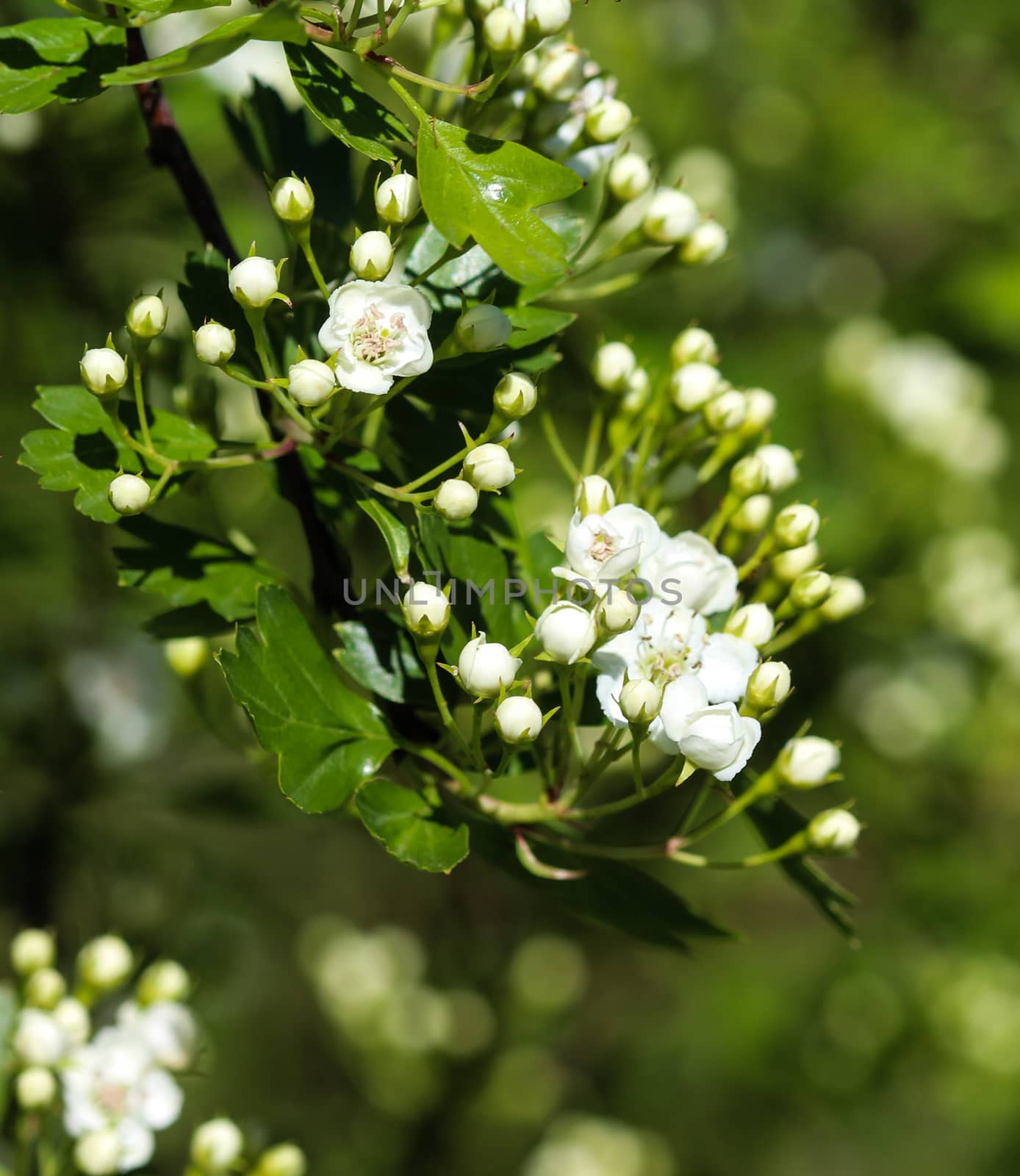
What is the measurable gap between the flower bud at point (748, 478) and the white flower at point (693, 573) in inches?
5.7


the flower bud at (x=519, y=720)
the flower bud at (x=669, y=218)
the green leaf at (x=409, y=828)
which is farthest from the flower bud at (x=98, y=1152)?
the flower bud at (x=669, y=218)

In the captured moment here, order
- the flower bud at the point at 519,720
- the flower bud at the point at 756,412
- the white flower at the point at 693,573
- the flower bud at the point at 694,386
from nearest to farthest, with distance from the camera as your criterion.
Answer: the flower bud at the point at 519,720 < the white flower at the point at 693,573 < the flower bud at the point at 694,386 < the flower bud at the point at 756,412

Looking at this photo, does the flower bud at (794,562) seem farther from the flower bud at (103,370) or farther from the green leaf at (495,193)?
the flower bud at (103,370)

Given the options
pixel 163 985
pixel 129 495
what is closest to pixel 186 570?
pixel 129 495

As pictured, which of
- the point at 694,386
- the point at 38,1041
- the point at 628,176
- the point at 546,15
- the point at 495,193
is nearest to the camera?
the point at 495,193

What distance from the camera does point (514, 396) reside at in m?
1.17

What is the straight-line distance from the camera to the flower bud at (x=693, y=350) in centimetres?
148

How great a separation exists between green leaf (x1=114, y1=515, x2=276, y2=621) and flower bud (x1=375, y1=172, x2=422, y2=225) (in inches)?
16.0

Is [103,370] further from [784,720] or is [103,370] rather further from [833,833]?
[784,720]

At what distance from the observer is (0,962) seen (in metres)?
4.30

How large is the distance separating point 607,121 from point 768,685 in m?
0.62

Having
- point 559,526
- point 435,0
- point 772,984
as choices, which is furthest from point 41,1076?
point 772,984

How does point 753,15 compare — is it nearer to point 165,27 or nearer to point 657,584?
point 165,27

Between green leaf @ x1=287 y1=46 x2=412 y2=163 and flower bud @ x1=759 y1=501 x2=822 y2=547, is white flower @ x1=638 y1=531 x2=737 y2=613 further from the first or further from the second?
green leaf @ x1=287 y1=46 x2=412 y2=163
